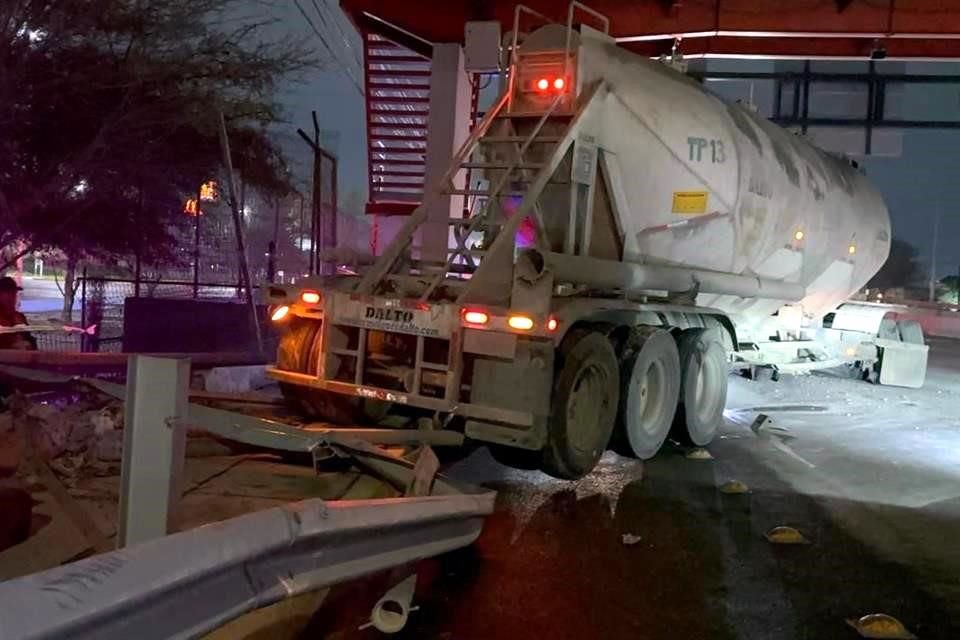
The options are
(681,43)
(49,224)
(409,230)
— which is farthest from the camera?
(681,43)

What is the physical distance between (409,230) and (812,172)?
20.3 ft

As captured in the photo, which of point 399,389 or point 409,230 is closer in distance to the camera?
point 399,389

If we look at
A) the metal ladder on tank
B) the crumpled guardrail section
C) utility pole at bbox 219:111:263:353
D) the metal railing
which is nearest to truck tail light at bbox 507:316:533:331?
the metal ladder on tank

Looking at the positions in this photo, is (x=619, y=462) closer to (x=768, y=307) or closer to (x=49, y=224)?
(x=768, y=307)

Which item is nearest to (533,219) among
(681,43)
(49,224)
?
(49,224)

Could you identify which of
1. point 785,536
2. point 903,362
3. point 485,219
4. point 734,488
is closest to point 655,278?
point 485,219

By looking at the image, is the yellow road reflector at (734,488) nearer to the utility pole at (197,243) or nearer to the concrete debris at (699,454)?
the concrete debris at (699,454)

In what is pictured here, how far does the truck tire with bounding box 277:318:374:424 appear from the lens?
7.17m

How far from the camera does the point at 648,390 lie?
8438mm

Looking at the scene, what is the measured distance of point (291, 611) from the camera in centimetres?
405

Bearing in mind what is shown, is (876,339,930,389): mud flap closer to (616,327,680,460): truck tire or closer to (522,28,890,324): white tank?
(522,28,890,324): white tank

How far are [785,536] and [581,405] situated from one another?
5.88 feet

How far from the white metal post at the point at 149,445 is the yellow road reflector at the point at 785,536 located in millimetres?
4456

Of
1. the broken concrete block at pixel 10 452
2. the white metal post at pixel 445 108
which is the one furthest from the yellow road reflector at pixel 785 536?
the white metal post at pixel 445 108
